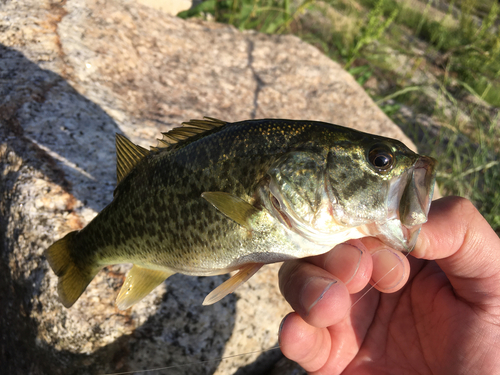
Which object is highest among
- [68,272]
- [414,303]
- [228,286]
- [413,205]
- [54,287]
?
[413,205]

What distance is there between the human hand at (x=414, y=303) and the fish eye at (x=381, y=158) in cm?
41

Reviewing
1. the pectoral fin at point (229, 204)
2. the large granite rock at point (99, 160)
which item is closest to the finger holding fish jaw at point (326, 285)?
the pectoral fin at point (229, 204)

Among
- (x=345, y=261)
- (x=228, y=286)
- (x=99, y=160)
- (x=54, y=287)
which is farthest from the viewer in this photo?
(x=99, y=160)

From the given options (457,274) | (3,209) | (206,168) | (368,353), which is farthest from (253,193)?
(3,209)

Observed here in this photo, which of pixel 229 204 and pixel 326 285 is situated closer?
pixel 229 204

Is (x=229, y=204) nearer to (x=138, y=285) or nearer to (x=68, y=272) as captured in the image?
(x=138, y=285)

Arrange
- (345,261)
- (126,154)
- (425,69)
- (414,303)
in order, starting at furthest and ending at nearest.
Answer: (425,69) → (414,303) → (126,154) → (345,261)

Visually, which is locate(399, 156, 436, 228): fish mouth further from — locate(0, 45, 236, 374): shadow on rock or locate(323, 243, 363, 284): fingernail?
locate(0, 45, 236, 374): shadow on rock

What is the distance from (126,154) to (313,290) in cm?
127

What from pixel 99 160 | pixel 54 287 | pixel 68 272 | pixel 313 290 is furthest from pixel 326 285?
pixel 99 160

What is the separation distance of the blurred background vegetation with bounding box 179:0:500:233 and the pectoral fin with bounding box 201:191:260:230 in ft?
11.7

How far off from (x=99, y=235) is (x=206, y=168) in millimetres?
766

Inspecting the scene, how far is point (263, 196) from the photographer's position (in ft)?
5.10

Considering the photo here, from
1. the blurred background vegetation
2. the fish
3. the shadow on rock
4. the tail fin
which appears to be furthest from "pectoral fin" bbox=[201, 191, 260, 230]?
the blurred background vegetation
